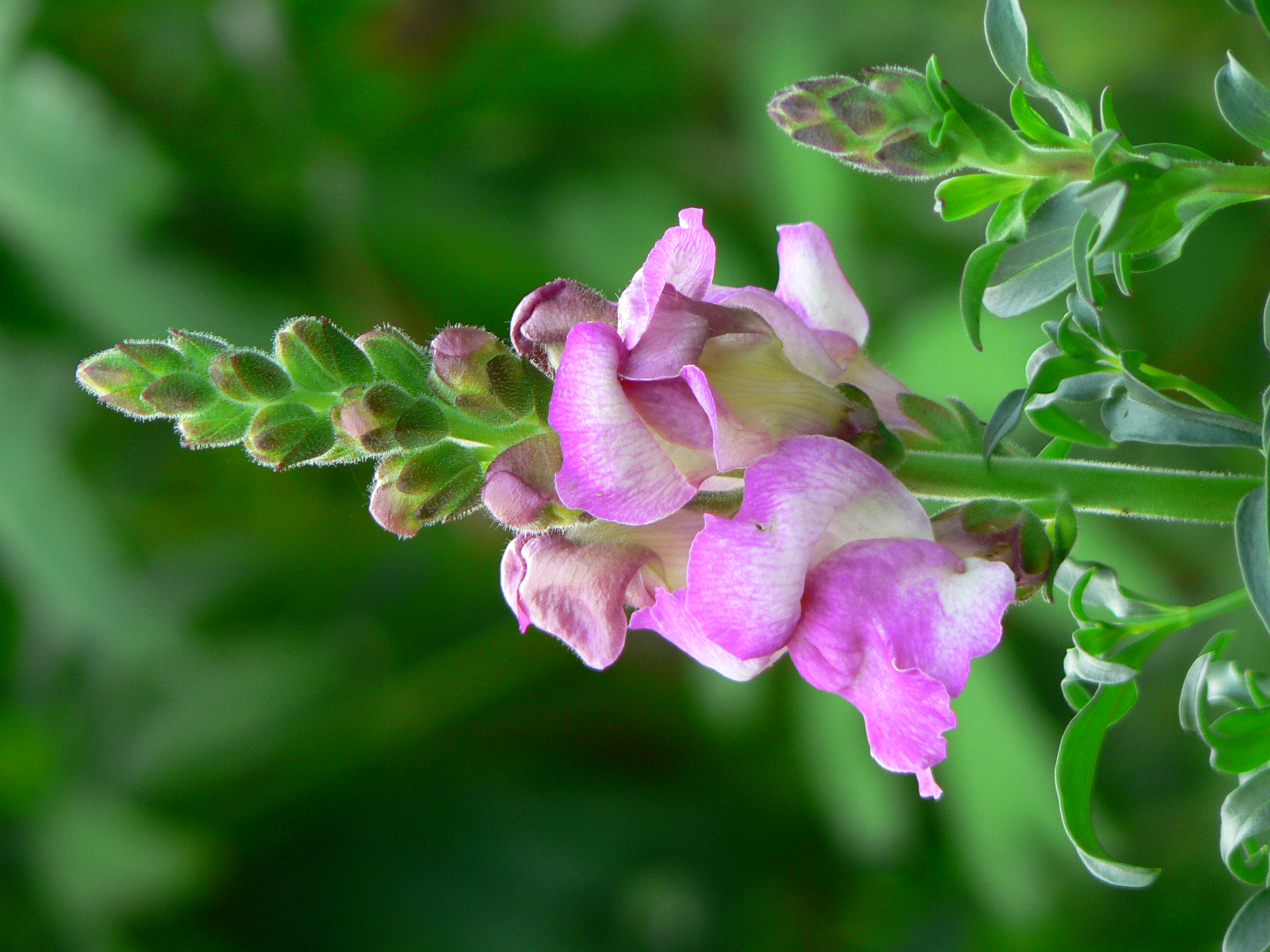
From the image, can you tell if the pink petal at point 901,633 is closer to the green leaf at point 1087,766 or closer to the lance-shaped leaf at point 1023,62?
the green leaf at point 1087,766

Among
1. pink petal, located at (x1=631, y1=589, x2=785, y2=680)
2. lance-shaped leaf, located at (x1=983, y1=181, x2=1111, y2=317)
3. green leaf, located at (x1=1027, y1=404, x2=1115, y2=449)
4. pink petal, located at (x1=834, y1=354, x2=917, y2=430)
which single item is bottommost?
pink petal, located at (x1=631, y1=589, x2=785, y2=680)

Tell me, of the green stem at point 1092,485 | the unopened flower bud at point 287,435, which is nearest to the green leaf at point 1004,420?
the green stem at point 1092,485

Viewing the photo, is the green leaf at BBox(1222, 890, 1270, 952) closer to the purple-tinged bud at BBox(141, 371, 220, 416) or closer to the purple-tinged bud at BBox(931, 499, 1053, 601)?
the purple-tinged bud at BBox(931, 499, 1053, 601)

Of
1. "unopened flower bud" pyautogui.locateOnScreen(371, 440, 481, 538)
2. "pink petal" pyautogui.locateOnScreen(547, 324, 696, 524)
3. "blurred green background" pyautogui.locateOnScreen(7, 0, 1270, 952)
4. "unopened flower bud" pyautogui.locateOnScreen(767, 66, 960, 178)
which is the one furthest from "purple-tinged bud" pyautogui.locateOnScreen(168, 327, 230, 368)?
"blurred green background" pyautogui.locateOnScreen(7, 0, 1270, 952)

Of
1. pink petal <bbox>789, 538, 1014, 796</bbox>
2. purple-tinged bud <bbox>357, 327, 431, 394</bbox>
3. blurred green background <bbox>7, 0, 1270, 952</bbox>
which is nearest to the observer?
pink petal <bbox>789, 538, 1014, 796</bbox>

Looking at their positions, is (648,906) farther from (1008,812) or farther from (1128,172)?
(1128,172)

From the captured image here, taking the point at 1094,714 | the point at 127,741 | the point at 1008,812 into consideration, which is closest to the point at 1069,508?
the point at 1094,714

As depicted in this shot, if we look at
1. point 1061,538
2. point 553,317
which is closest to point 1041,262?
point 1061,538
